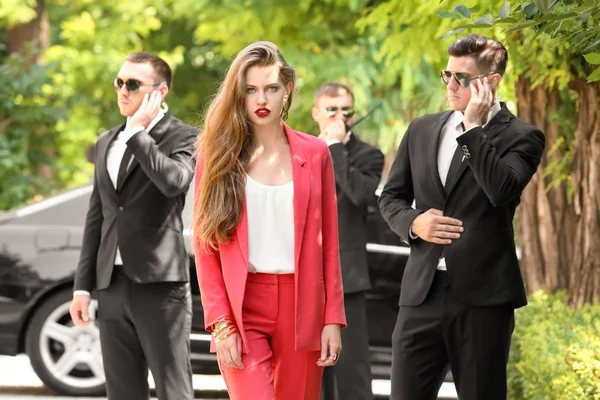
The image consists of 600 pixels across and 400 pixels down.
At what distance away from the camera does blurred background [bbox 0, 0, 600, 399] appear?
7770 mm

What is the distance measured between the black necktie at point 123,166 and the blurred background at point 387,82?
82 centimetres

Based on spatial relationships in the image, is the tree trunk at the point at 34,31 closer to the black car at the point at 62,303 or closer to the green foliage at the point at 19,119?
the green foliage at the point at 19,119

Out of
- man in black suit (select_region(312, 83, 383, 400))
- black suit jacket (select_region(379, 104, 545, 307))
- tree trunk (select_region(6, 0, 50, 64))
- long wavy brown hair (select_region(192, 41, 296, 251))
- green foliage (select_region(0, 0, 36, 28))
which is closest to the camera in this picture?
long wavy brown hair (select_region(192, 41, 296, 251))

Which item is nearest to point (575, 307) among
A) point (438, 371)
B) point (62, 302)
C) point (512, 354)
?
point (512, 354)

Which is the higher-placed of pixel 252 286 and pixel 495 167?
pixel 495 167

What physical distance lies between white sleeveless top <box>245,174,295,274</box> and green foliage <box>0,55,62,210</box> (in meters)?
12.6

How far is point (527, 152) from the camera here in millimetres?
6199

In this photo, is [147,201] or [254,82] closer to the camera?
[254,82]

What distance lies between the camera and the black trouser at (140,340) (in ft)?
23.6

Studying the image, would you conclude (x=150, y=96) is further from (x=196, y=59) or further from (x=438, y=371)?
(x=196, y=59)

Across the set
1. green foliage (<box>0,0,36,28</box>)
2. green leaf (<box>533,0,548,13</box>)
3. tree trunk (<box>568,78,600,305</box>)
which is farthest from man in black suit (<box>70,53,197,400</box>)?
green foliage (<box>0,0,36,28</box>)

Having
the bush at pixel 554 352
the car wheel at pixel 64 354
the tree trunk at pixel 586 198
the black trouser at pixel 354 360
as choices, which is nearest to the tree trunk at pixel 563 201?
the tree trunk at pixel 586 198

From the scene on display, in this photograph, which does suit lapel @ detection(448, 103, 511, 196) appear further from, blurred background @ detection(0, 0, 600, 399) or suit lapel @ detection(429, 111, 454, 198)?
blurred background @ detection(0, 0, 600, 399)

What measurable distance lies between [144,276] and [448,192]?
1.79 metres
